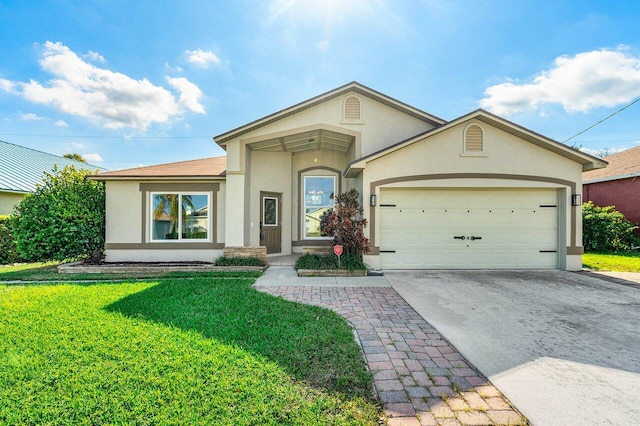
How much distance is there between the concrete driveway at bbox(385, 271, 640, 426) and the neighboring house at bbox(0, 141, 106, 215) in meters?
13.3

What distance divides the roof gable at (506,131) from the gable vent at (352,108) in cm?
194

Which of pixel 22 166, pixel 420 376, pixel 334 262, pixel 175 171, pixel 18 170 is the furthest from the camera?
pixel 22 166

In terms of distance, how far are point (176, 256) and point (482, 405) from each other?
9.55m

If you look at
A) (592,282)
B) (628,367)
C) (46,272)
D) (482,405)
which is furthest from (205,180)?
(592,282)

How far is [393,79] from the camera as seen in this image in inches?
466

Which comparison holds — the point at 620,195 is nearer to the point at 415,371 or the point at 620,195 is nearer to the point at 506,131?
the point at 506,131

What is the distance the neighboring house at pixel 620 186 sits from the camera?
13.5 m

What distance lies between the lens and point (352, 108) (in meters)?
9.55

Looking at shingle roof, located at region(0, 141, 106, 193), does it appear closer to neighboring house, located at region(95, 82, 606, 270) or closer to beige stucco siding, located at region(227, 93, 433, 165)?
neighboring house, located at region(95, 82, 606, 270)

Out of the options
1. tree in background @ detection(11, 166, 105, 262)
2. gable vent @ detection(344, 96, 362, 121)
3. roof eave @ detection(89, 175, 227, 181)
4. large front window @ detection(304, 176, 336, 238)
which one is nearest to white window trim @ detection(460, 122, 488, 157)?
gable vent @ detection(344, 96, 362, 121)

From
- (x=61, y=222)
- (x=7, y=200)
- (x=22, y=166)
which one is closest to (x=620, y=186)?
(x=61, y=222)

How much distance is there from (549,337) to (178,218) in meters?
10.1

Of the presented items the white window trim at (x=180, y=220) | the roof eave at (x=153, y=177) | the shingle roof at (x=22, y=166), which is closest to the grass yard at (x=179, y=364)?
the white window trim at (x=180, y=220)

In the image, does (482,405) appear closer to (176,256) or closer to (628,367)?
(628,367)
